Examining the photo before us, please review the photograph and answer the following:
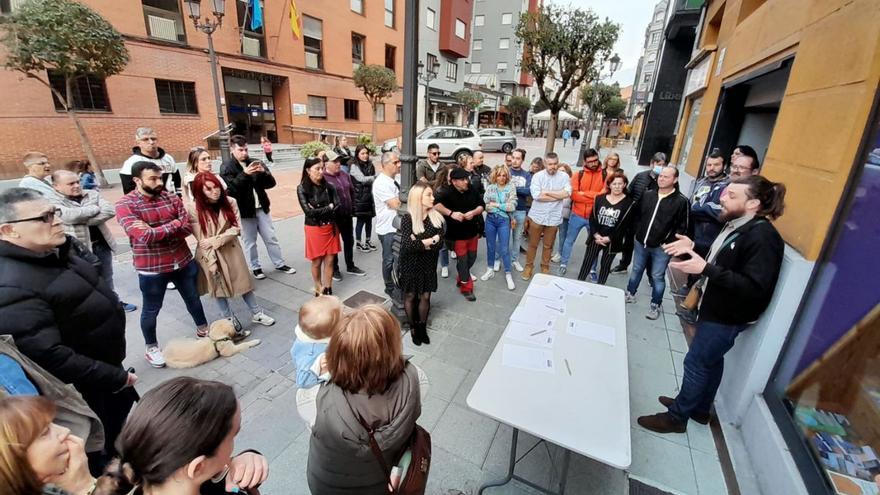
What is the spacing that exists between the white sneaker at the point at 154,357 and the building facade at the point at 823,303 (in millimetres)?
4624

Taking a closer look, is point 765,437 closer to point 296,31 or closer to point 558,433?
point 558,433

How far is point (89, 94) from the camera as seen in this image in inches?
460

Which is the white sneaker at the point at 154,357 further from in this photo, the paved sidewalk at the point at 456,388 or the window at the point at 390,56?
the window at the point at 390,56

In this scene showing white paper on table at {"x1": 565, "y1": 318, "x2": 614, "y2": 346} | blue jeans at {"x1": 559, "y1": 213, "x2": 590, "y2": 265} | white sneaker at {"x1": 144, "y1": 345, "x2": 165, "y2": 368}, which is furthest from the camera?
blue jeans at {"x1": 559, "y1": 213, "x2": 590, "y2": 265}

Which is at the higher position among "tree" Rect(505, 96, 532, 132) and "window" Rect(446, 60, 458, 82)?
"window" Rect(446, 60, 458, 82)

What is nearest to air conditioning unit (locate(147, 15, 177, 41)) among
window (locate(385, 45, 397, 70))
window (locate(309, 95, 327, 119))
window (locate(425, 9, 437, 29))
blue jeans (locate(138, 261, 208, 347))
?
window (locate(309, 95, 327, 119))

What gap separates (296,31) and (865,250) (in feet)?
63.9

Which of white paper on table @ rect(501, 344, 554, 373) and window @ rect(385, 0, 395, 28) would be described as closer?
white paper on table @ rect(501, 344, 554, 373)

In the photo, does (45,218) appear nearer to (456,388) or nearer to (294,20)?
(456,388)

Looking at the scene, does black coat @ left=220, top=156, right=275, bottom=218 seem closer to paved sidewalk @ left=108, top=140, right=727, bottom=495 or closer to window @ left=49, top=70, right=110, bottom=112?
paved sidewalk @ left=108, top=140, right=727, bottom=495

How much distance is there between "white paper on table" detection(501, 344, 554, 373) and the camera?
2.22 meters

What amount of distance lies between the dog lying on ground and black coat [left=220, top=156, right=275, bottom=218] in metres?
1.76

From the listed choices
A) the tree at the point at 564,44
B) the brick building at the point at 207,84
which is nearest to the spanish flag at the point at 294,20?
the brick building at the point at 207,84

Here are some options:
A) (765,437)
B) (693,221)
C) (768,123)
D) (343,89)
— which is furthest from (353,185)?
(343,89)
